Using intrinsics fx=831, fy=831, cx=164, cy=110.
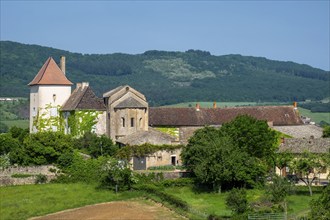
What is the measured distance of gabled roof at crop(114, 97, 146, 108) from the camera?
239 ft

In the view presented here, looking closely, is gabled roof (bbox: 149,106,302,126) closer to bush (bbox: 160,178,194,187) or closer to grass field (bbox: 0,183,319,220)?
bush (bbox: 160,178,194,187)

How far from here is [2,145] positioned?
224 feet

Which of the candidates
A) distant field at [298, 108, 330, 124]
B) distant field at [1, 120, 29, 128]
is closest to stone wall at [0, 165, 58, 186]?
distant field at [1, 120, 29, 128]

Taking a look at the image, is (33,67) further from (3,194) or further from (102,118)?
(3,194)

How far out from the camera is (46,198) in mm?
55906

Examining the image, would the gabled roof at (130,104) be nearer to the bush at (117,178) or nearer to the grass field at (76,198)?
the grass field at (76,198)

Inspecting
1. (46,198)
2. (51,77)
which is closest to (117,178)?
(46,198)

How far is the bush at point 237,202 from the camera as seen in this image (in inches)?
1980

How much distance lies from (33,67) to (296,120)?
127 meters

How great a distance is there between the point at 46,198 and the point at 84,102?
18640mm

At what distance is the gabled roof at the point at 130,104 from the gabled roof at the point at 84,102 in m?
1.75

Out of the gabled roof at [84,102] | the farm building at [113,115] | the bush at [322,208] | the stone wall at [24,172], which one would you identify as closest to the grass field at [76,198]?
the stone wall at [24,172]

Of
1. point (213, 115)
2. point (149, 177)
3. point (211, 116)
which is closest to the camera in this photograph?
point (149, 177)

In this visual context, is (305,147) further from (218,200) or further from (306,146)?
(218,200)
